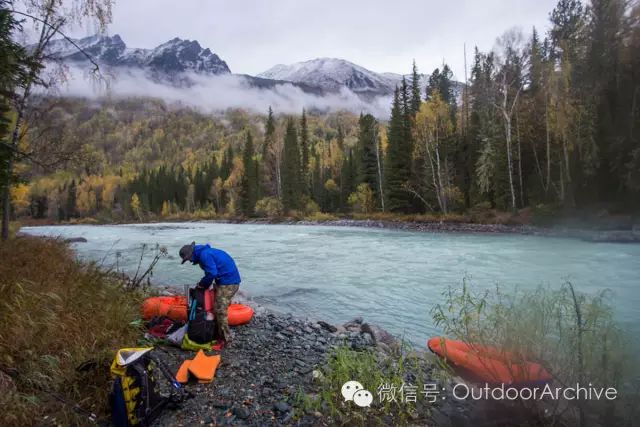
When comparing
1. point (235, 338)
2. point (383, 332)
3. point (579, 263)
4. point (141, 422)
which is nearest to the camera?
point (141, 422)

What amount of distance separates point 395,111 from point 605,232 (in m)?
22.7

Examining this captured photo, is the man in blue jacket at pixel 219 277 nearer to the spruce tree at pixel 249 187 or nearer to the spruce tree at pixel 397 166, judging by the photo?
the spruce tree at pixel 397 166

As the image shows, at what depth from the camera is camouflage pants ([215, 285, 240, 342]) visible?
466 centimetres

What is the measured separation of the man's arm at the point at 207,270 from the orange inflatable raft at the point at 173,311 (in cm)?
102

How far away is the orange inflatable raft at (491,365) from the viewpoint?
3002 mm

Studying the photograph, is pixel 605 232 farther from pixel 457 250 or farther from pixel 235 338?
pixel 235 338

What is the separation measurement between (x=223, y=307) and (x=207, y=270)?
586mm

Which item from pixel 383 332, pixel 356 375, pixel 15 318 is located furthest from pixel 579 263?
pixel 15 318

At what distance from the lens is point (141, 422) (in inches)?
104

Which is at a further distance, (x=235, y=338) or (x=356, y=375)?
(x=235, y=338)

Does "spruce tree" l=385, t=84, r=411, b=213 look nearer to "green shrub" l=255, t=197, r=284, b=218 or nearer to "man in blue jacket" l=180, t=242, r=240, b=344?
"green shrub" l=255, t=197, r=284, b=218

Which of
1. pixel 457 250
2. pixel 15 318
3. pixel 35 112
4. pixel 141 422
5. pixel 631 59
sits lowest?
pixel 457 250

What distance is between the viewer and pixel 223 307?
4.70 m

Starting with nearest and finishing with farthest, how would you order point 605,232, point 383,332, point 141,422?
point 141,422, point 383,332, point 605,232
